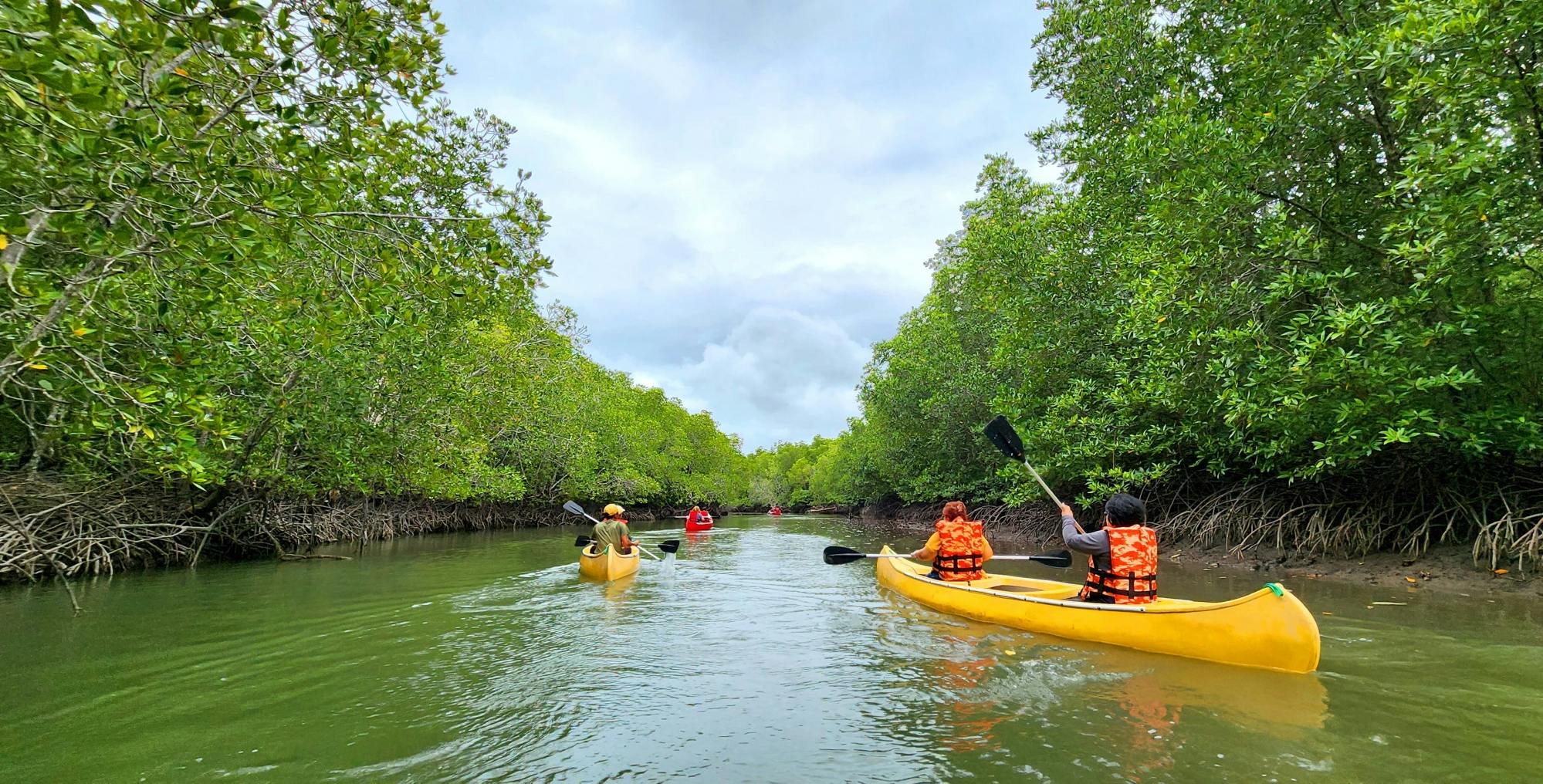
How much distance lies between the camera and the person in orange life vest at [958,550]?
319 inches

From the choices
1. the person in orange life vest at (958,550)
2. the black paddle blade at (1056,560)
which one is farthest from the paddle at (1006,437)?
the person in orange life vest at (958,550)

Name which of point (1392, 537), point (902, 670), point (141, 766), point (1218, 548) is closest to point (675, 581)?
point (902, 670)

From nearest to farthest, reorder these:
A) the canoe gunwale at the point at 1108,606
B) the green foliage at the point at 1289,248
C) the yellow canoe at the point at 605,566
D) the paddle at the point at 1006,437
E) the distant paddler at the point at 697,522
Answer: the canoe gunwale at the point at 1108,606 < the green foliage at the point at 1289,248 < the paddle at the point at 1006,437 < the yellow canoe at the point at 605,566 < the distant paddler at the point at 697,522

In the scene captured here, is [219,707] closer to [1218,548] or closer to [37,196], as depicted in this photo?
[37,196]

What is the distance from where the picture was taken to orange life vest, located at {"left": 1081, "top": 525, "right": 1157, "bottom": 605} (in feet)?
18.7

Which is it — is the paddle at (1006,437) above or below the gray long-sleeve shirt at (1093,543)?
above

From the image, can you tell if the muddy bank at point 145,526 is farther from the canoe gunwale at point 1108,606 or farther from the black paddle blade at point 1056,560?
the black paddle blade at point 1056,560

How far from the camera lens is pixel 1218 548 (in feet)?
36.0

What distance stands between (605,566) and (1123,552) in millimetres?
7360

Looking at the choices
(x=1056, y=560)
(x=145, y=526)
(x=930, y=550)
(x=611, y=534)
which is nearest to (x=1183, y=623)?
(x=1056, y=560)

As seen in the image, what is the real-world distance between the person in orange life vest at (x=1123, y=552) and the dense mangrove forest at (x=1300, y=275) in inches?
113

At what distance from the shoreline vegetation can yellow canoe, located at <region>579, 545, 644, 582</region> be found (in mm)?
4392

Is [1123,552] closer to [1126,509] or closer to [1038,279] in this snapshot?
[1126,509]

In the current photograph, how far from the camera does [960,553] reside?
812cm
